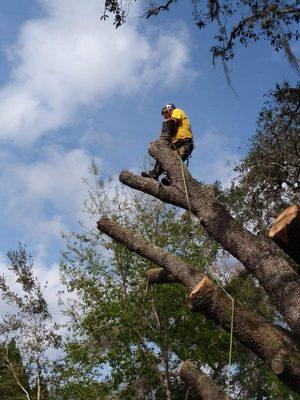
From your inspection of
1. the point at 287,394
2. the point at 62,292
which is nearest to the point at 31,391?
the point at 62,292

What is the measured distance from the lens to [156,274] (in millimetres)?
7586

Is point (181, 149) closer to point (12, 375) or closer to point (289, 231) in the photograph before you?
point (289, 231)

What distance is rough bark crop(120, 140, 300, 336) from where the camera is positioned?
18.5ft

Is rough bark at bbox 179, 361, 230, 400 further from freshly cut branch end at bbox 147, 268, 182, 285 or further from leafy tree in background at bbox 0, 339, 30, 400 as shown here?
leafy tree in background at bbox 0, 339, 30, 400

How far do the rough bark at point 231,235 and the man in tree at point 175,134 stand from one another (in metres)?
0.36

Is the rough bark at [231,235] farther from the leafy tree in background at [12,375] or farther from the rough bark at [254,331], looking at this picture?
the leafy tree in background at [12,375]

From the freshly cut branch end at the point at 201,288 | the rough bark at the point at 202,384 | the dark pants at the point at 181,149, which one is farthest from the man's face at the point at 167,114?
the rough bark at the point at 202,384

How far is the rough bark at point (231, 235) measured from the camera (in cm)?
562

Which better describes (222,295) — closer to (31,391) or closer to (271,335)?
(271,335)

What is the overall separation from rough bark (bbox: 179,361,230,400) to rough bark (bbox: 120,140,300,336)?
1281mm

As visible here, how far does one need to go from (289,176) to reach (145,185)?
9.69 m

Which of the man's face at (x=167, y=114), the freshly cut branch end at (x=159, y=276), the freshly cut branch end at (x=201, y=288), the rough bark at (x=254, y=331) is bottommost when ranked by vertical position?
the rough bark at (x=254, y=331)

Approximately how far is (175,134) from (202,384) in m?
3.35

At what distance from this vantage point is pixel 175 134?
749cm
